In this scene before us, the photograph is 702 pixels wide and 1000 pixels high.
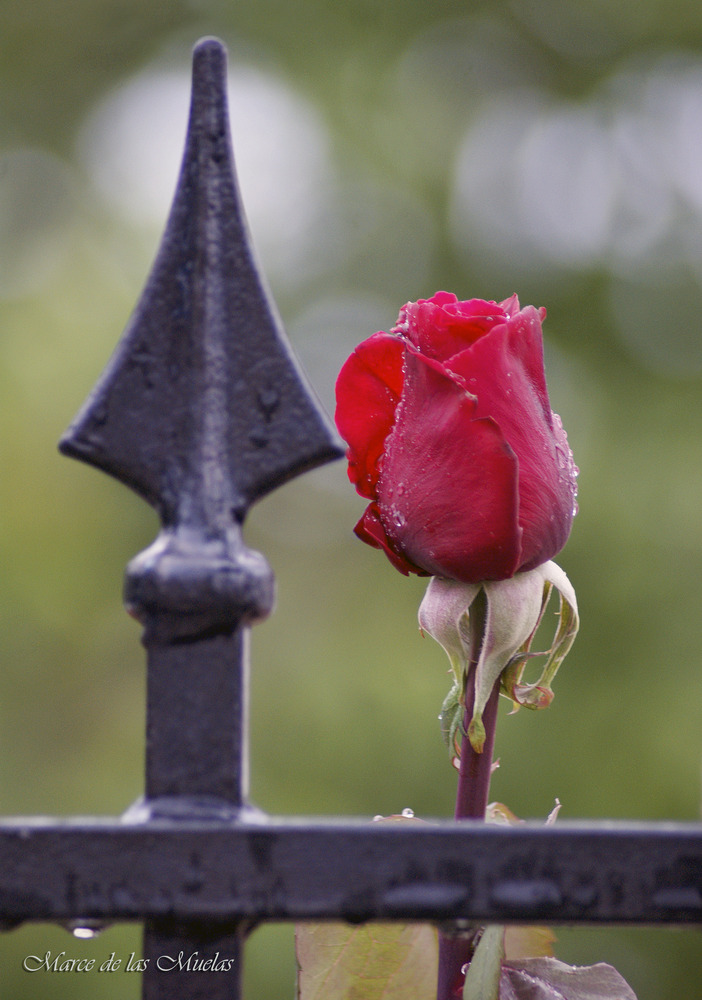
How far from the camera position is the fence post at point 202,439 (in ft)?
0.96

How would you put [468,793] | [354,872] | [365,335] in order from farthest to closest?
1. [365,335]
2. [468,793]
3. [354,872]

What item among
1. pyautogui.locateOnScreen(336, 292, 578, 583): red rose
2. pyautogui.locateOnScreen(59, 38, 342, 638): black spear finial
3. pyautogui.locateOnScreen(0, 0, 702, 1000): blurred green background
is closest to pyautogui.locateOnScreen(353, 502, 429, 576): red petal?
pyautogui.locateOnScreen(336, 292, 578, 583): red rose

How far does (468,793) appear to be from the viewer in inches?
15.6

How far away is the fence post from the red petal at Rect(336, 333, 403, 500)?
0.44 feet

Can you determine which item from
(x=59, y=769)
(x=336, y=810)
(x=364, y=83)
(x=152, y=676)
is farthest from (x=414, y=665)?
(x=152, y=676)

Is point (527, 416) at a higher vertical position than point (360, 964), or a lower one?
higher

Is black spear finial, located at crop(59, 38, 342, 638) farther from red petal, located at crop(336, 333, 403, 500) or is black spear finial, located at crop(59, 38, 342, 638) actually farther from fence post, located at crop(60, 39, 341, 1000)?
red petal, located at crop(336, 333, 403, 500)

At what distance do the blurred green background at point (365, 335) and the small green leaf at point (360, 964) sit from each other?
1.66 metres

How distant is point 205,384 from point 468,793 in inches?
8.5

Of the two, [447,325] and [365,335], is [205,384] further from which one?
[365,335]

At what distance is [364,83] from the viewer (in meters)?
2.62

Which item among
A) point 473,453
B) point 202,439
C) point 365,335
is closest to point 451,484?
point 473,453

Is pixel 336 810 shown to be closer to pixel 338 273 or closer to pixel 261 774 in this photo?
pixel 261 774

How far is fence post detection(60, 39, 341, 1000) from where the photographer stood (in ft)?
0.96
